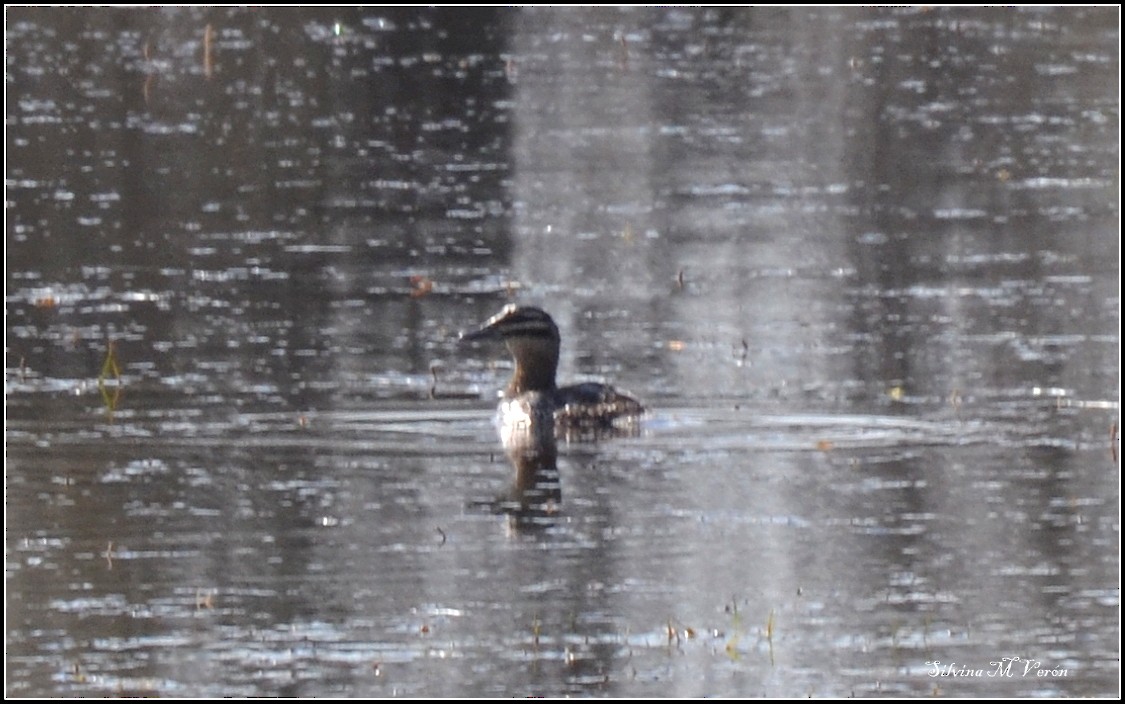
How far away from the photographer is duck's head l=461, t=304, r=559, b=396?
13852 mm

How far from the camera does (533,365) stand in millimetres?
13875

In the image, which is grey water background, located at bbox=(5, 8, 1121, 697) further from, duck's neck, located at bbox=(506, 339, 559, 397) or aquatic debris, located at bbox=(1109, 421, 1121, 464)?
duck's neck, located at bbox=(506, 339, 559, 397)

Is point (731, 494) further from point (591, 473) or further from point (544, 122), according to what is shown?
point (544, 122)

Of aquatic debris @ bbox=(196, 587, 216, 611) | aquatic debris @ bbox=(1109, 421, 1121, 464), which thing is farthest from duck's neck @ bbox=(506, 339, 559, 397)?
aquatic debris @ bbox=(196, 587, 216, 611)

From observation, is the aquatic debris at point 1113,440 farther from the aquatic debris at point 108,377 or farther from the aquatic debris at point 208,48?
the aquatic debris at point 208,48

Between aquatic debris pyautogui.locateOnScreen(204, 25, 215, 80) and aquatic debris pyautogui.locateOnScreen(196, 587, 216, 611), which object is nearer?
aquatic debris pyautogui.locateOnScreen(196, 587, 216, 611)

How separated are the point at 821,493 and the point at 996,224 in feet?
27.2

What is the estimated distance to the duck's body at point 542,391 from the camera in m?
13.2

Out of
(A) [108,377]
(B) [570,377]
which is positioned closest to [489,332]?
(B) [570,377]

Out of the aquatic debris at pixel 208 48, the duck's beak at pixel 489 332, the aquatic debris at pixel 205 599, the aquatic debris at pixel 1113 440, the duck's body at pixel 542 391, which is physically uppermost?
the aquatic debris at pixel 208 48

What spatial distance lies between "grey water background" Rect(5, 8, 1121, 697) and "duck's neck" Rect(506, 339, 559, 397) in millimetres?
246

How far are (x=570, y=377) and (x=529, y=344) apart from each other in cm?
81

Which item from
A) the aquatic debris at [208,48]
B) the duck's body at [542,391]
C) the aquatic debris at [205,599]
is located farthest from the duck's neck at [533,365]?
the aquatic debris at [208,48]

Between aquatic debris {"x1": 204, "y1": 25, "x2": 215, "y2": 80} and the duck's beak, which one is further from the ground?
aquatic debris {"x1": 204, "y1": 25, "x2": 215, "y2": 80}
